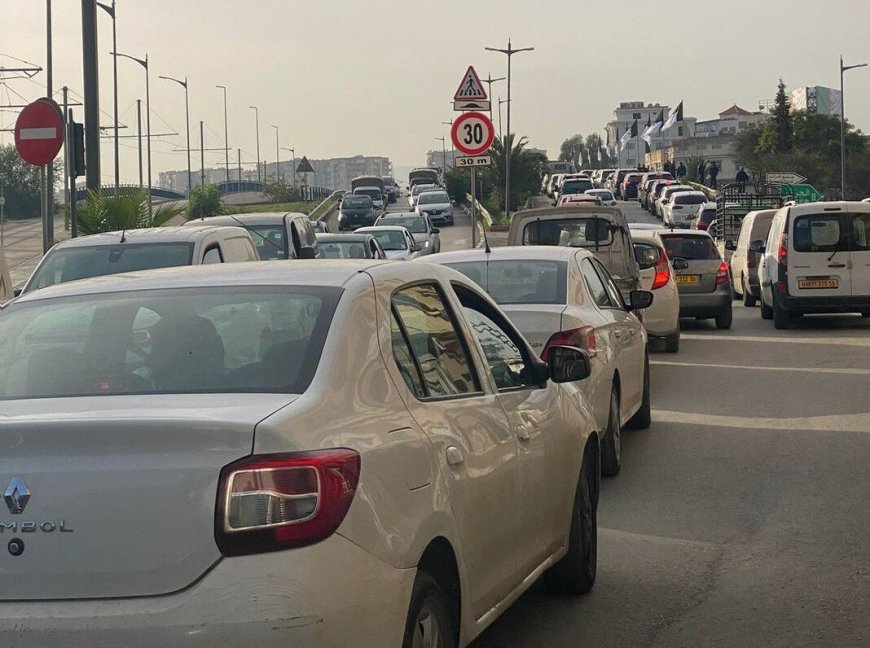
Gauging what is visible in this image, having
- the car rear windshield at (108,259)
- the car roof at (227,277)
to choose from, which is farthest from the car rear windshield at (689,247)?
the car roof at (227,277)

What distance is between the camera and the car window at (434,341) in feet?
16.5

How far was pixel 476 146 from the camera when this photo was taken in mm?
19688

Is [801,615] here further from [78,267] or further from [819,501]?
[78,267]

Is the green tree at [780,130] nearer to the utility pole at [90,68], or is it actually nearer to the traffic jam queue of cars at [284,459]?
the utility pole at [90,68]

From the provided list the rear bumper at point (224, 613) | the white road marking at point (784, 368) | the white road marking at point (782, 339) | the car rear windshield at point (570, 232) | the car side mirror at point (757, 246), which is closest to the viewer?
the rear bumper at point (224, 613)

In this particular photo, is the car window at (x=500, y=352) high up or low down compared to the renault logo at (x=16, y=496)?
up

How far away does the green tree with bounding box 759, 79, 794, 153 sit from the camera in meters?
113

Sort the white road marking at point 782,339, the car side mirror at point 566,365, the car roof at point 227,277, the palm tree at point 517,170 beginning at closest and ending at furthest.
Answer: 1. the car roof at point 227,277
2. the car side mirror at point 566,365
3. the white road marking at point 782,339
4. the palm tree at point 517,170

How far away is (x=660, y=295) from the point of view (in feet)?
63.0

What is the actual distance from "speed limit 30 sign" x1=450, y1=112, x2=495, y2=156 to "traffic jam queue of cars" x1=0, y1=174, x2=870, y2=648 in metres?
12.9

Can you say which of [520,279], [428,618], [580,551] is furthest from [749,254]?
[428,618]

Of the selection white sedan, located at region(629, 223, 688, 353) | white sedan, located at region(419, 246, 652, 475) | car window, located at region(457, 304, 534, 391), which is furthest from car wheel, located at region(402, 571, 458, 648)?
white sedan, located at region(629, 223, 688, 353)

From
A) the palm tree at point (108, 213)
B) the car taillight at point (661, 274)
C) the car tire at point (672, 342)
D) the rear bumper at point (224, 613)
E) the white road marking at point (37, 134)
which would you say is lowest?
the car tire at point (672, 342)

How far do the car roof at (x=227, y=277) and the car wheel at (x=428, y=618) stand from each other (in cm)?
100
